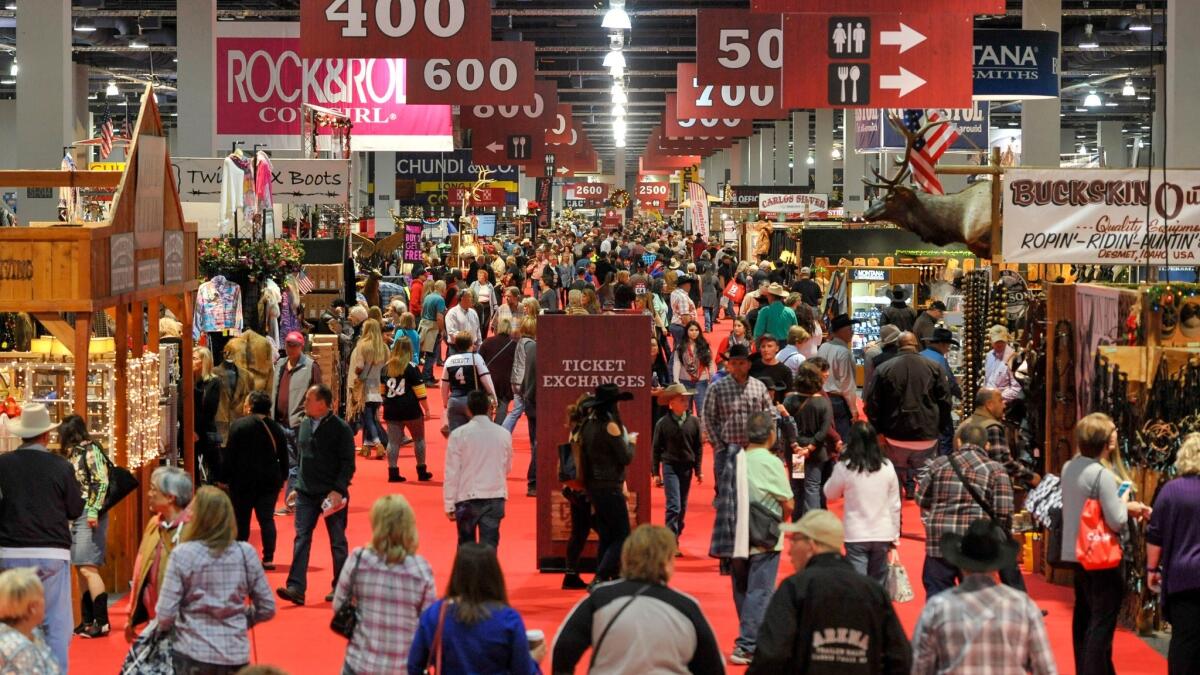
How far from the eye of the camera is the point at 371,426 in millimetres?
18266

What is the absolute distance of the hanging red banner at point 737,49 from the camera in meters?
18.7

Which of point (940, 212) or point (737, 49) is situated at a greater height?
point (737, 49)

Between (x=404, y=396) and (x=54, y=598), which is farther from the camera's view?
(x=404, y=396)

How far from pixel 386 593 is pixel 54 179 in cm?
629

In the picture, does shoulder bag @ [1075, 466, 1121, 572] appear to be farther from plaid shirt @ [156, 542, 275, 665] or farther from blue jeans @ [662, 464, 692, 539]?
blue jeans @ [662, 464, 692, 539]

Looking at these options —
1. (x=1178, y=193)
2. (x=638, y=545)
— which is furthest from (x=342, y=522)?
(x=1178, y=193)

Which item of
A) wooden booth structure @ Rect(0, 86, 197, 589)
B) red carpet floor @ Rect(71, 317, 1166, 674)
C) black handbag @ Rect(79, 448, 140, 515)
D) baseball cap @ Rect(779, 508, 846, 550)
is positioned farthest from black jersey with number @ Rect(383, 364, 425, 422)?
baseball cap @ Rect(779, 508, 846, 550)

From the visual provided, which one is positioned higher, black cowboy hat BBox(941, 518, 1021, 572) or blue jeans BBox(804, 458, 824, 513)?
black cowboy hat BBox(941, 518, 1021, 572)

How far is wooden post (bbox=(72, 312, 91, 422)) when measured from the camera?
395 inches

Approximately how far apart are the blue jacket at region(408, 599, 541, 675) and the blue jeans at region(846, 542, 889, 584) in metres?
3.87

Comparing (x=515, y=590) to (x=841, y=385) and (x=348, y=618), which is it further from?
(x=348, y=618)

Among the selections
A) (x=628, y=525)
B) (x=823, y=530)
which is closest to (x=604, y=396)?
(x=628, y=525)

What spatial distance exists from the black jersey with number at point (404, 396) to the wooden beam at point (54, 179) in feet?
15.0

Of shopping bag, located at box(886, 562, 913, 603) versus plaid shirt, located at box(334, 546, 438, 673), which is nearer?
plaid shirt, located at box(334, 546, 438, 673)
